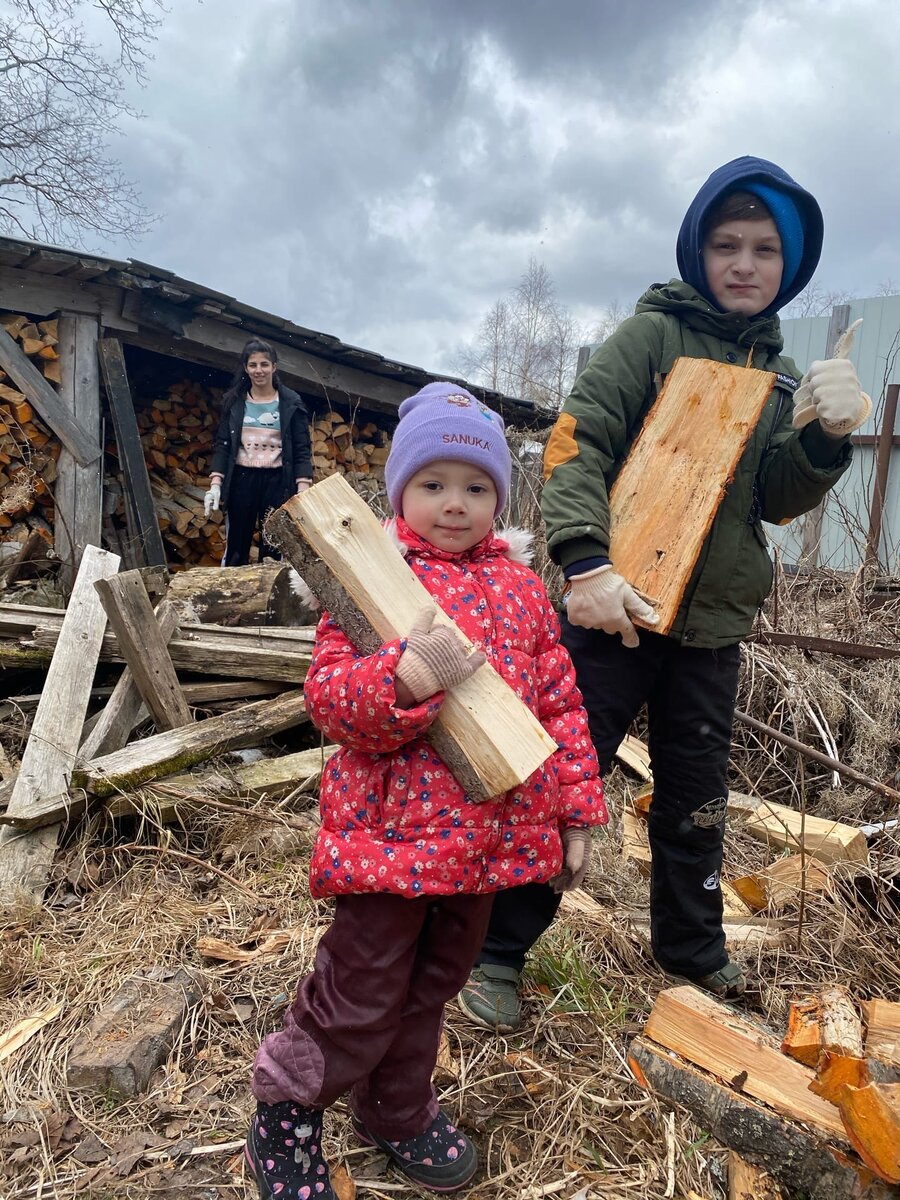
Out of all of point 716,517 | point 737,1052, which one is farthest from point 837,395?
point 737,1052

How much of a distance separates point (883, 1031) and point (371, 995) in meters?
1.24

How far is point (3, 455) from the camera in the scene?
634cm

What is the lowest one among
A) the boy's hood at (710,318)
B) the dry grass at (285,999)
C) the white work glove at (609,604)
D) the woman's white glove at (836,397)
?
the dry grass at (285,999)

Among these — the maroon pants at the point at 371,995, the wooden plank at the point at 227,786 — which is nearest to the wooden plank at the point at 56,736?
the wooden plank at the point at 227,786

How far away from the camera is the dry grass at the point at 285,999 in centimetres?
165

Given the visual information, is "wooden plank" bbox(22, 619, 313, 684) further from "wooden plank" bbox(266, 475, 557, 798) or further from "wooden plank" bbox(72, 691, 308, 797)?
"wooden plank" bbox(266, 475, 557, 798)

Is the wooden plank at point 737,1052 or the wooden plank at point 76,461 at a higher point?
the wooden plank at point 76,461

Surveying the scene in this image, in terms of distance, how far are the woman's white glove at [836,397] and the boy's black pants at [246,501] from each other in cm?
479

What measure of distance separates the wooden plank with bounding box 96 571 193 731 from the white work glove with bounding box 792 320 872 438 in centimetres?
273

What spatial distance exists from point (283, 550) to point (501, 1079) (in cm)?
141

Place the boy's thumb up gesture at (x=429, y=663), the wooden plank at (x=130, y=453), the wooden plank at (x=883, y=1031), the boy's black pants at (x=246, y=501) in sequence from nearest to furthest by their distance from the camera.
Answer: the boy's thumb up gesture at (x=429, y=663)
the wooden plank at (x=883, y=1031)
the boy's black pants at (x=246, y=501)
the wooden plank at (x=130, y=453)

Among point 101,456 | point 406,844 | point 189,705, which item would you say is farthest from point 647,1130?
point 101,456

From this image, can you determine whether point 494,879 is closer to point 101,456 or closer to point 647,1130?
point 647,1130

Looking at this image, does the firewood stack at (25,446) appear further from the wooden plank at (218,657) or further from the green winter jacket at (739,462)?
the green winter jacket at (739,462)
